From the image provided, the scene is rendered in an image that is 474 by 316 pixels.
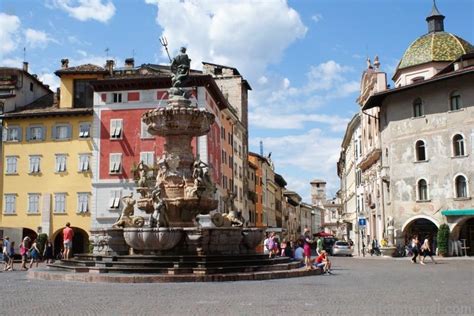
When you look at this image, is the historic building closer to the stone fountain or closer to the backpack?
the backpack

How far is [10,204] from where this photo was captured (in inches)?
2094

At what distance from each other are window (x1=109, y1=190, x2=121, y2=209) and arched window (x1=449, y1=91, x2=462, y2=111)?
26.5 m

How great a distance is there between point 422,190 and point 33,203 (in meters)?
32.1

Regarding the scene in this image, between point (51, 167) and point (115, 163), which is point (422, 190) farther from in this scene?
A: point (51, 167)

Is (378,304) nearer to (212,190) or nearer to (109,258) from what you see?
(109,258)

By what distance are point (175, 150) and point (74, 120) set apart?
3246cm

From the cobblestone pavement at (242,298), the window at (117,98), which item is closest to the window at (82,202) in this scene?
the window at (117,98)

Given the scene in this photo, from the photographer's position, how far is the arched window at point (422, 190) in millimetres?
43375

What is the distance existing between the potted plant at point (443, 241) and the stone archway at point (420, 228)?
2.90 meters

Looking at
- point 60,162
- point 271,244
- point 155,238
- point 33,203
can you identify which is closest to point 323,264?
point 271,244

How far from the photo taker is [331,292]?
1468 cm

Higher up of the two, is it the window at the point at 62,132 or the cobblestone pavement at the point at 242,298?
the window at the point at 62,132

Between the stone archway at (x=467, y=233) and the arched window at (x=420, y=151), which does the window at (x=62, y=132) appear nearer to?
the arched window at (x=420, y=151)

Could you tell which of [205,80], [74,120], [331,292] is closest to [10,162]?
[74,120]
